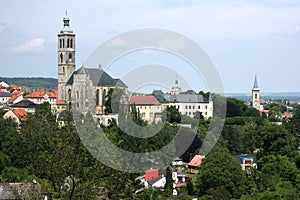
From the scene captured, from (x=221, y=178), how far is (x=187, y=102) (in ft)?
89.1

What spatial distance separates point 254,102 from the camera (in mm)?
72000

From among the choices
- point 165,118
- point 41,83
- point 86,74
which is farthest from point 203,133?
point 41,83

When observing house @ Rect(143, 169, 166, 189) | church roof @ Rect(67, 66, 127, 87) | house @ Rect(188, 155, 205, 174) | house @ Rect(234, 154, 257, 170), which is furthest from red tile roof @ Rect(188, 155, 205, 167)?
church roof @ Rect(67, 66, 127, 87)

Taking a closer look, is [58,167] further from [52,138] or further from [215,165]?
[215,165]

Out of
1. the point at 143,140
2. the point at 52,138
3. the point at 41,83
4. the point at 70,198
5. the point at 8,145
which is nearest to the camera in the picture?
the point at 70,198

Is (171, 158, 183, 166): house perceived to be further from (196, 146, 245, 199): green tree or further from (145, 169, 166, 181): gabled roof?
(196, 146, 245, 199): green tree

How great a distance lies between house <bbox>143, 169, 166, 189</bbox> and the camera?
22845 millimetres

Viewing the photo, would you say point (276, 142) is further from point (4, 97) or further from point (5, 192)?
point (4, 97)

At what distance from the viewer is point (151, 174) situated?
950 inches

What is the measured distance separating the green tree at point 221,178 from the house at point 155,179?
6.37ft

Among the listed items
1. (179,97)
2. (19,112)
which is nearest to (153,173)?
(19,112)

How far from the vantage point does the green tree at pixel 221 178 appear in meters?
20.3

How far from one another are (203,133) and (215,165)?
504 inches

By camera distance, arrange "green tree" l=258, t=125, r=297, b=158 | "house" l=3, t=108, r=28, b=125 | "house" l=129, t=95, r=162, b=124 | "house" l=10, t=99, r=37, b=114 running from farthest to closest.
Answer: "house" l=10, t=99, r=37, b=114
"house" l=129, t=95, r=162, b=124
"house" l=3, t=108, r=28, b=125
"green tree" l=258, t=125, r=297, b=158
